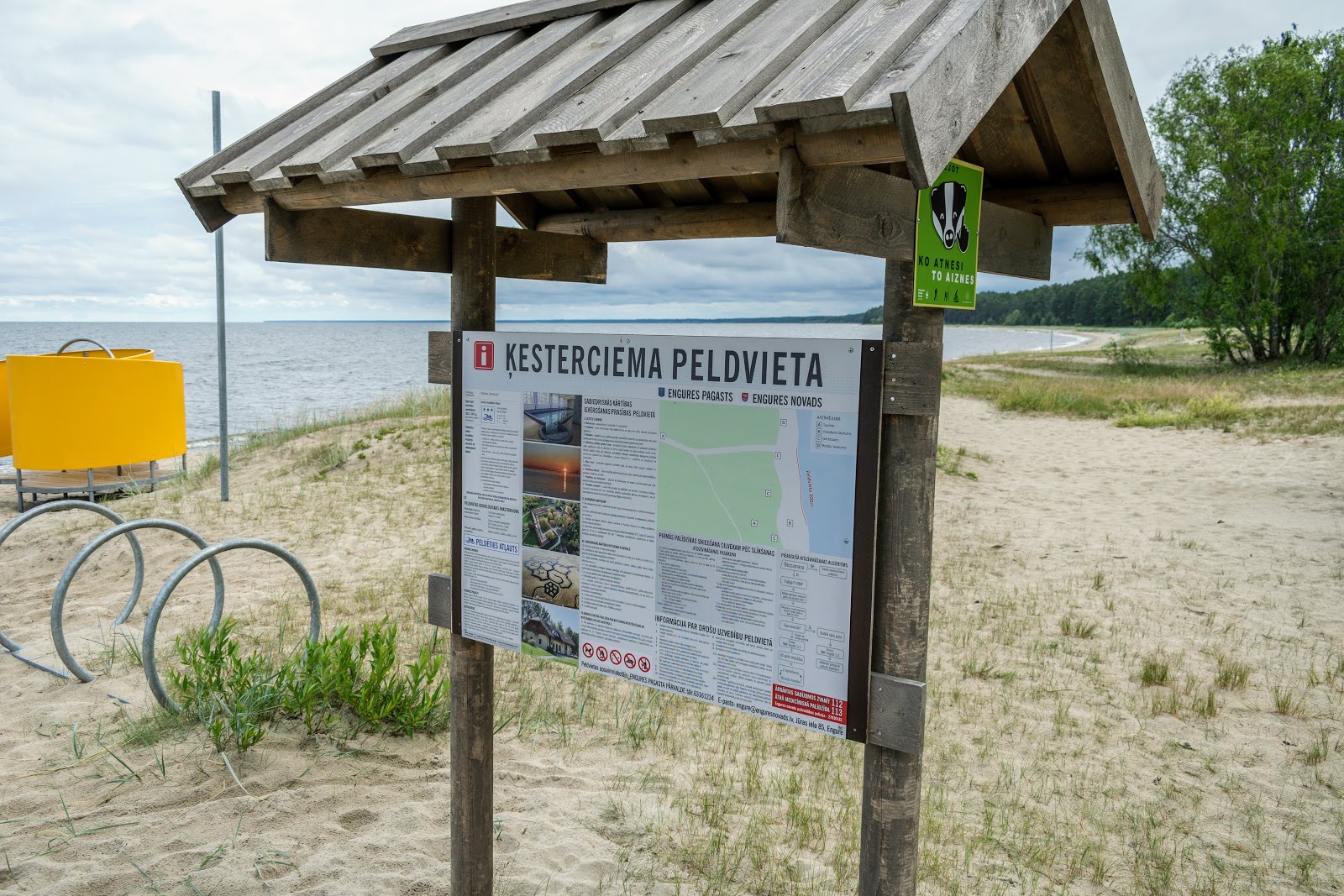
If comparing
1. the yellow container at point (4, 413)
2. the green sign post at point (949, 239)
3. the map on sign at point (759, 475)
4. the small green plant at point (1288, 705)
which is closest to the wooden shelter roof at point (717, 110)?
the green sign post at point (949, 239)

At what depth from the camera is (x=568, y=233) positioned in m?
3.84

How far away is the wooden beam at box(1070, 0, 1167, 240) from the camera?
A: 7.35 ft

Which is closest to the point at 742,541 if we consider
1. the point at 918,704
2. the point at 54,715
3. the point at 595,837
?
the point at 918,704

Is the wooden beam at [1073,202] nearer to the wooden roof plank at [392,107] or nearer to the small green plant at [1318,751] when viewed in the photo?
the wooden roof plank at [392,107]

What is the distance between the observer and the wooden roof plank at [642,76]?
202 centimetres

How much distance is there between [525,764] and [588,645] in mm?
1645

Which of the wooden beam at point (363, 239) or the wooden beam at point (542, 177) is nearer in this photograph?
the wooden beam at point (542, 177)

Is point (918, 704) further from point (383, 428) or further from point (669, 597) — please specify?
point (383, 428)

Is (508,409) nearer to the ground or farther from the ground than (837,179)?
nearer to the ground

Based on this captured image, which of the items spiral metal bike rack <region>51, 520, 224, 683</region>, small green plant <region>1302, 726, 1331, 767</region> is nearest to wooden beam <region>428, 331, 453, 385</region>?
spiral metal bike rack <region>51, 520, 224, 683</region>

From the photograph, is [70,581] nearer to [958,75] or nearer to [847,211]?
[847,211]

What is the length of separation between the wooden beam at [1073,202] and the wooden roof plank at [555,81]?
1.18 metres

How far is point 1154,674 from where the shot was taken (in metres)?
5.25

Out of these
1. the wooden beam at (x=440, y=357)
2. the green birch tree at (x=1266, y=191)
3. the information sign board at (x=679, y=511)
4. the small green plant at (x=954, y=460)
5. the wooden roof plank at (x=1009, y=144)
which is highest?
the green birch tree at (x=1266, y=191)
